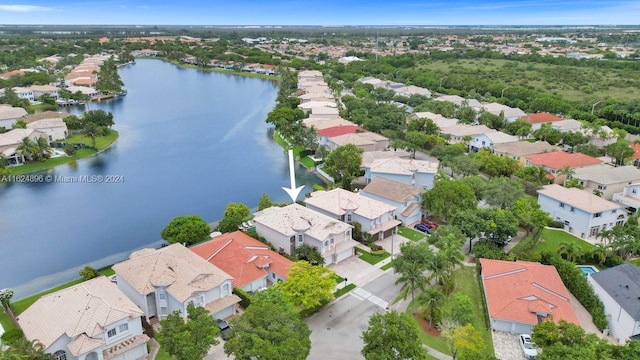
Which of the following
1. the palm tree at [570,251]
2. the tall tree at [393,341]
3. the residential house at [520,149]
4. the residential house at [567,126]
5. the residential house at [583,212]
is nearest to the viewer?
the tall tree at [393,341]

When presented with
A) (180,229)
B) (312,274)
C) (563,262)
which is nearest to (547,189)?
(563,262)

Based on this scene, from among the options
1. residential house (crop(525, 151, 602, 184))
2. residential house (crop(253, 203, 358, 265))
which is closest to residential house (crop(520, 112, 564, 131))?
residential house (crop(525, 151, 602, 184))

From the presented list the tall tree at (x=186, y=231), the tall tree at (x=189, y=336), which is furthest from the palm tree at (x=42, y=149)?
the tall tree at (x=189, y=336)

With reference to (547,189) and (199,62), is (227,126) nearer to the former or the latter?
(547,189)

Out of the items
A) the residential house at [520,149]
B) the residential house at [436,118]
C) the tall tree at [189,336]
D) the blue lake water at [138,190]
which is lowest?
the blue lake water at [138,190]

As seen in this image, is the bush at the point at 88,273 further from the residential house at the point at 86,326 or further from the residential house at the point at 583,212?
the residential house at the point at 583,212

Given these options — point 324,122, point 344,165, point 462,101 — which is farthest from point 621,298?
point 462,101
